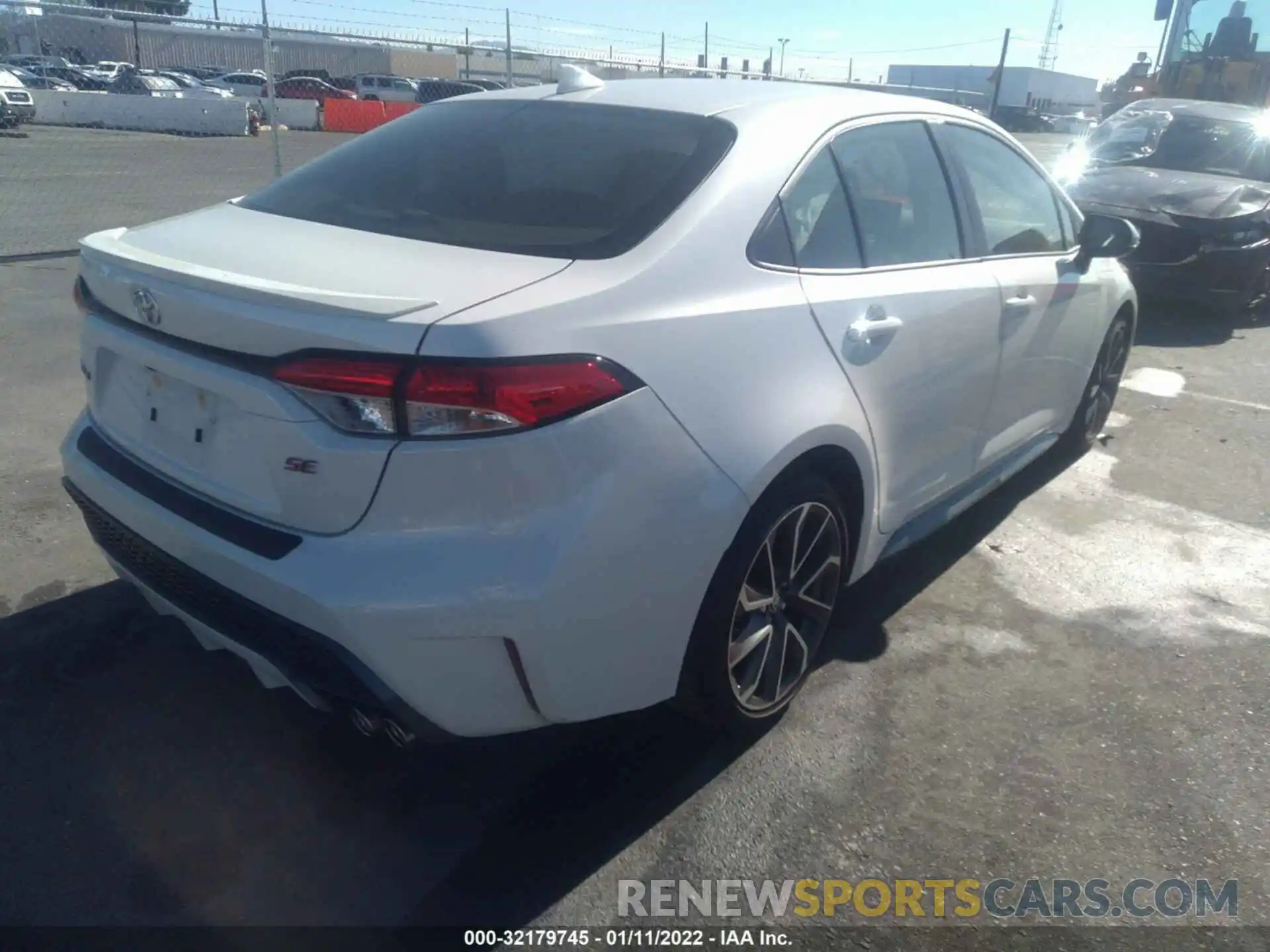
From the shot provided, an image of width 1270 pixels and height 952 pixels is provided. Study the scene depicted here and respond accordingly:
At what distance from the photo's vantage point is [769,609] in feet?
9.58

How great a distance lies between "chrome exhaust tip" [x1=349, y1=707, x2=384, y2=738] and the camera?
229 cm

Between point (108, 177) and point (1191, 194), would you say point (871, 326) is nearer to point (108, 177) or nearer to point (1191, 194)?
point (1191, 194)

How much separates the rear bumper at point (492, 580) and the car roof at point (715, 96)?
4.23ft

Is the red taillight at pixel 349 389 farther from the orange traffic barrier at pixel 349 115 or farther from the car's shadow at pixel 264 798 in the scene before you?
the orange traffic barrier at pixel 349 115

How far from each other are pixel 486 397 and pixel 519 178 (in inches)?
42.1

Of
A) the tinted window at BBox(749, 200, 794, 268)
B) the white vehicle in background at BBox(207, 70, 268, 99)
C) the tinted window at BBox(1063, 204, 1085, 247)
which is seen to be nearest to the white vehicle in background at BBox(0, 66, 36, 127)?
the white vehicle in background at BBox(207, 70, 268, 99)

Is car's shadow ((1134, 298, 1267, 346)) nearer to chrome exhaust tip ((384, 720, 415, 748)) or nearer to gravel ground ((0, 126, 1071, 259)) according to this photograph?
chrome exhaust tip ((384, 720, 415, 748))

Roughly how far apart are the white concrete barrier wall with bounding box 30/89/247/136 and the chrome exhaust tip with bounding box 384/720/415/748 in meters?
21.4

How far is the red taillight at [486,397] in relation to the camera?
6.83 ft

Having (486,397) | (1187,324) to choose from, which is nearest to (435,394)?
(486,397)

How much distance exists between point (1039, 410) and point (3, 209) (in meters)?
10.9

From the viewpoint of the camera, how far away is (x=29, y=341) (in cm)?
633

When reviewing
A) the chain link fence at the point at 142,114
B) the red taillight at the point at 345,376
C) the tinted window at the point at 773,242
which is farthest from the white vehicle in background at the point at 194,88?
the red taillight at the point at 345,376

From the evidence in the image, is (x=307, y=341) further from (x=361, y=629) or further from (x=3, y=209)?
(x=3, y=209)
